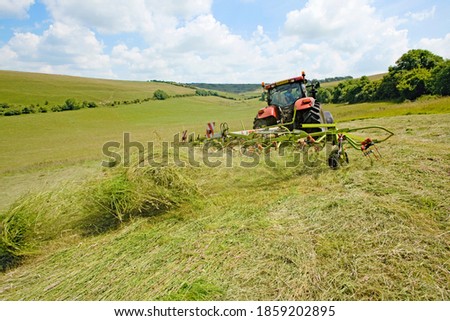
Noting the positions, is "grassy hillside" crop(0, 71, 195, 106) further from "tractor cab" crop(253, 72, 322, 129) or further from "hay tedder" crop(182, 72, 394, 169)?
"hay tedder" crop(182, 72, 394, 169)

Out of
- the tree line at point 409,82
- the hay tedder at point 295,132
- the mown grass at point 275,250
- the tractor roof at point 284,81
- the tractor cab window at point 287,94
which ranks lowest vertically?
the mown grass at point 275,250

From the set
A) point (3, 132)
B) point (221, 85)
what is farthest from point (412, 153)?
point (221, 85)

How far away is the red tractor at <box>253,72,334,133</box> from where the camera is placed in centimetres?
658

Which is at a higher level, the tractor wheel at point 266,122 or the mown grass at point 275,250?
the tractor wheel at point 266,122

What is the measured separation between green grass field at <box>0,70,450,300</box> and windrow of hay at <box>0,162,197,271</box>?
2cm

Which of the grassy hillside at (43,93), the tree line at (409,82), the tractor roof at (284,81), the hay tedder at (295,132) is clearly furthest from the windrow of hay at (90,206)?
the grassy hillside at (43,93)

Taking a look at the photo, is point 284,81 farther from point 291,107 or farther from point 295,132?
point 295,132

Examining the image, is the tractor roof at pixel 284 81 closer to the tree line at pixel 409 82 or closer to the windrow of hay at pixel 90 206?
the windrow of hay at pixel 90 206

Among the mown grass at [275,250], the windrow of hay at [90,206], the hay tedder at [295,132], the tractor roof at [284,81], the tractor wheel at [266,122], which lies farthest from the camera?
the tractor roof at [284,81]

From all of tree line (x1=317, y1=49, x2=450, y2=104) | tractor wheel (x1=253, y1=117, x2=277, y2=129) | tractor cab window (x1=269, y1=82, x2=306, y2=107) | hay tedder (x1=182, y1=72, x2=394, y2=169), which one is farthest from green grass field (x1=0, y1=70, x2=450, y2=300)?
tree line (x1=317, y1=49, x2=450, y2=104)

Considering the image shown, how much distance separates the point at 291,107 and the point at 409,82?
27804 millimetres

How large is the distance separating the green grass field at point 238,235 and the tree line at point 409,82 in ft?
84.8

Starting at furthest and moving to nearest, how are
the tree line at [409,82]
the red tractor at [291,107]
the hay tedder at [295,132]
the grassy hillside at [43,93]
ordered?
the grassy hillside at [43,93] → the tree line at [409,82] → the red tractor at [291,107] → the hay tedder at [295,132]

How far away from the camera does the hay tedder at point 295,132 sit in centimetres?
507
